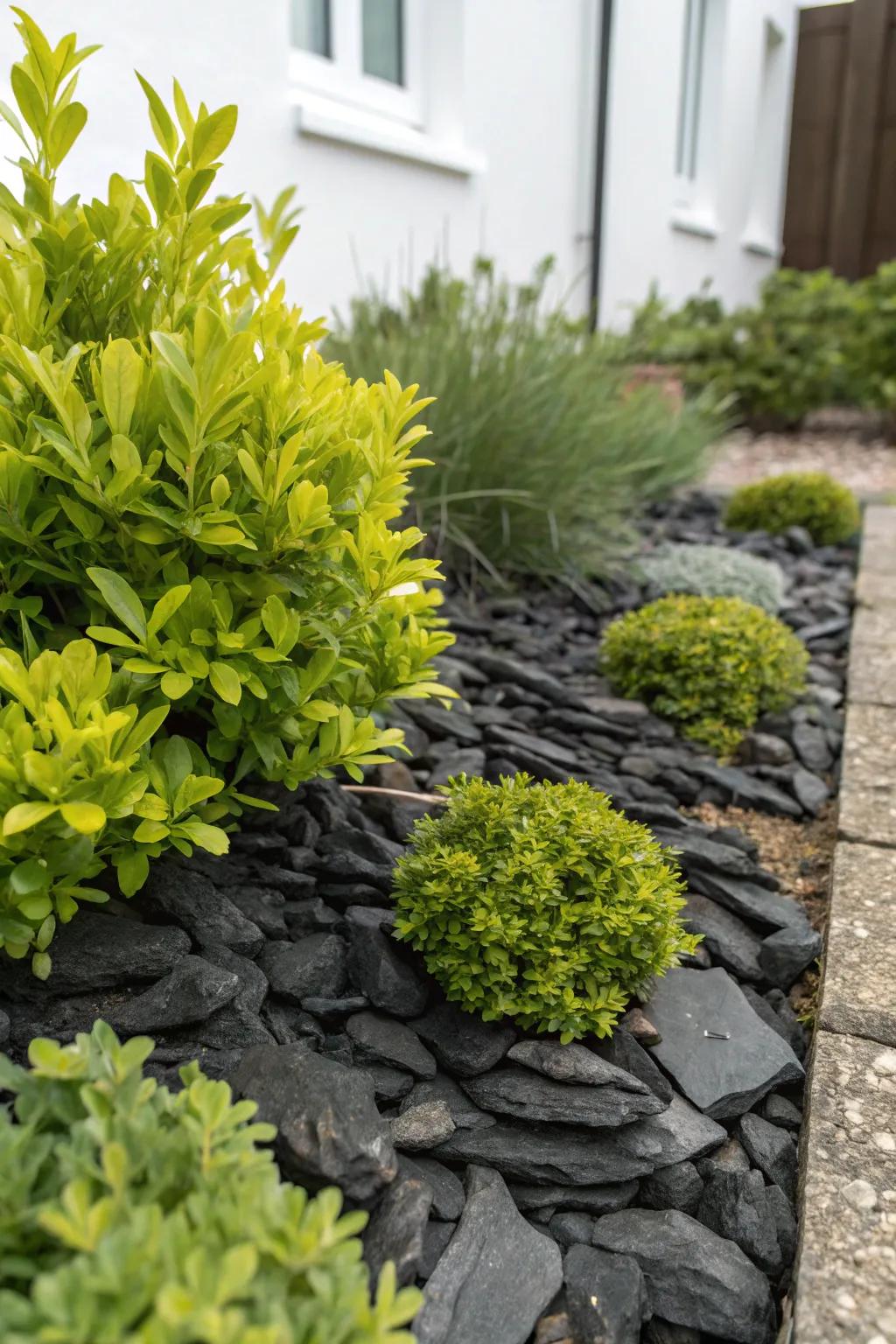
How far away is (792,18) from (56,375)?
37.7ft

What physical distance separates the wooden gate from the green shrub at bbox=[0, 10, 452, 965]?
10.7 meters

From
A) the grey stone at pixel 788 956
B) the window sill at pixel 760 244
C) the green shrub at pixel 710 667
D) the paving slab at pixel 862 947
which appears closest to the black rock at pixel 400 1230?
the paving slab at pixel 862 947

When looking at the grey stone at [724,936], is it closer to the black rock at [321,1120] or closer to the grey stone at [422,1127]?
the grey stone at [422,1127]

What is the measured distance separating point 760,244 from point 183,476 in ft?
33.0

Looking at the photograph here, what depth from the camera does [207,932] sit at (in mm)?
1401

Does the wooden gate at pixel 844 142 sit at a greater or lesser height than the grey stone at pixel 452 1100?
greater

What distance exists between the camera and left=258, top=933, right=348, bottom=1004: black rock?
4.54 ft

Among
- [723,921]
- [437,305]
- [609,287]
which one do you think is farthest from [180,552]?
[609,287]

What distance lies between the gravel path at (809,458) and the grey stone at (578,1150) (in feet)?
15.6

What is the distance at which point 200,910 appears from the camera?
142cm

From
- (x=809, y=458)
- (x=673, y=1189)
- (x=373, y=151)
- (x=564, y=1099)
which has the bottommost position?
(x=673, y=1189)

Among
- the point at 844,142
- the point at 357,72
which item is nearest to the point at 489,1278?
the point at 357,72

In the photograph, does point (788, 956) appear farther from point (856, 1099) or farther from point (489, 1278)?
point (489, 1278)

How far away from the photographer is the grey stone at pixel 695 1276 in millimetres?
1108
